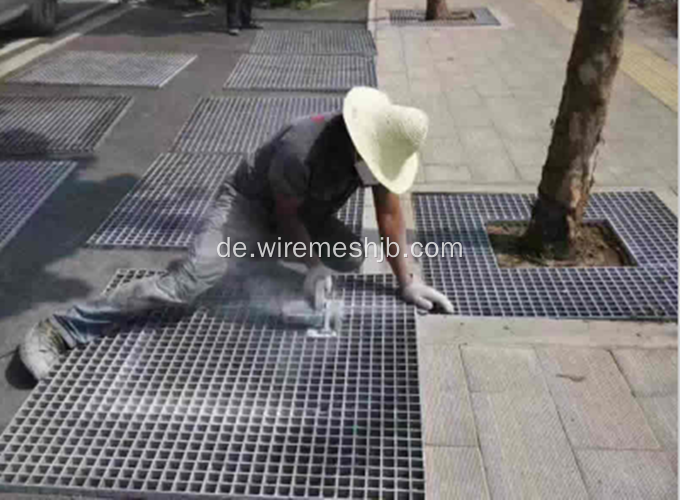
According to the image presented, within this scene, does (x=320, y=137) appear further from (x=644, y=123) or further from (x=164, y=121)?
(x=644, y=123)

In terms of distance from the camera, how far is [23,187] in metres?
4.58

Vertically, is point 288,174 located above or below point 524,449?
above

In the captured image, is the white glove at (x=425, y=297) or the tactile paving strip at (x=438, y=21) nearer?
the white glove at (x=425, y=297)

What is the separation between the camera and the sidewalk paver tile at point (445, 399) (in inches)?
101

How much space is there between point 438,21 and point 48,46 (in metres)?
5.78

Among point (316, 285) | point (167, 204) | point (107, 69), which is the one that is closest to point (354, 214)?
point (316, 285)

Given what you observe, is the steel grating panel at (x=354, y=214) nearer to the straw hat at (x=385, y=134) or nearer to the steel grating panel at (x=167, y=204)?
the steel grating panel at (x=167, y=204)

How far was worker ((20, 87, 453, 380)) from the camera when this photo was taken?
107 inches

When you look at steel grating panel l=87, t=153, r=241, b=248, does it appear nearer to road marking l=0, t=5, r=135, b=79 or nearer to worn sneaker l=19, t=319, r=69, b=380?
worn sneaker l=19, t=319, r=69, b=380

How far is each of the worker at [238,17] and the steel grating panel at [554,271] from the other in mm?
5946

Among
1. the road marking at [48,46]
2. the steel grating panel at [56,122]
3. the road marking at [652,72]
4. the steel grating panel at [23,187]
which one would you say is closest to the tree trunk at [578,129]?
the steel grating panel at [23,187]

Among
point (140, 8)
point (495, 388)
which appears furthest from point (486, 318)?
point (140, 8)

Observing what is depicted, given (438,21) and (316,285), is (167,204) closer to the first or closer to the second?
(316,285)

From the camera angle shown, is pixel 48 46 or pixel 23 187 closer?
pixel 23 187
